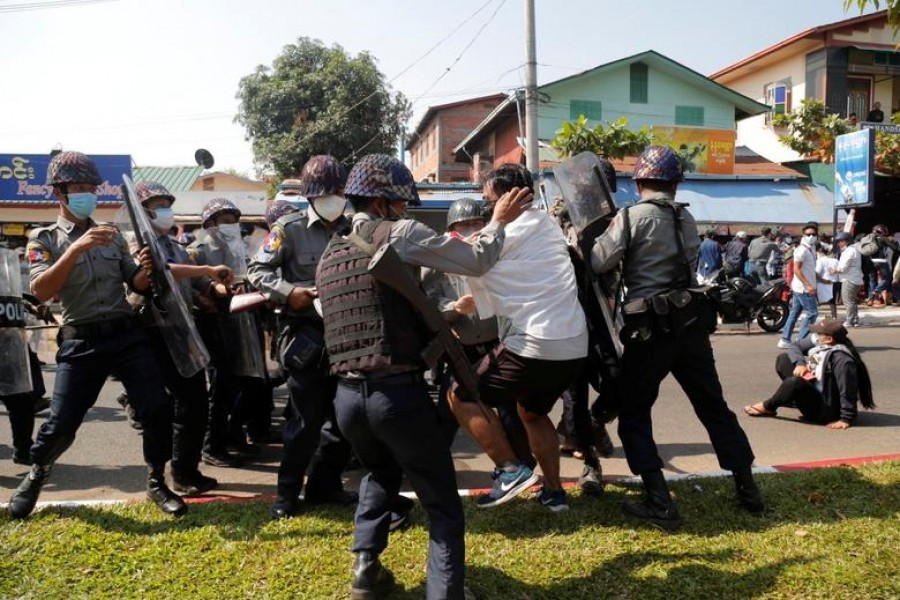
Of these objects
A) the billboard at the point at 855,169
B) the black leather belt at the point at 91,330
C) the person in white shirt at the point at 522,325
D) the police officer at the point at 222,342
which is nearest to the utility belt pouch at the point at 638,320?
the person in white shirt at the point at 522,325

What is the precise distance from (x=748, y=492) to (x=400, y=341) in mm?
2285

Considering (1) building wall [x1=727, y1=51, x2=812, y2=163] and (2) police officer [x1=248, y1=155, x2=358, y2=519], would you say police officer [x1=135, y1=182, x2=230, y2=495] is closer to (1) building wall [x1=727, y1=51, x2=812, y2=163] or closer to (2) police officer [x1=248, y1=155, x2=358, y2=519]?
(2) police officer [x1=248, y1=155, x2=358, y2=519]

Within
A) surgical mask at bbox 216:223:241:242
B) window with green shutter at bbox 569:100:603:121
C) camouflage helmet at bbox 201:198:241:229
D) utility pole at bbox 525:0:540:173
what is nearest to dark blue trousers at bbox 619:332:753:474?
surgical mask at bbox 216:223:241:242

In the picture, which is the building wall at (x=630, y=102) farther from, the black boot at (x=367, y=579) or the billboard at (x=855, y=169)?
the black boot at (x=367, y=579)

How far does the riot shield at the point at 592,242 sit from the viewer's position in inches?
161

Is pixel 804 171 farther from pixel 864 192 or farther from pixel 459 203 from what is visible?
pixel 459 203

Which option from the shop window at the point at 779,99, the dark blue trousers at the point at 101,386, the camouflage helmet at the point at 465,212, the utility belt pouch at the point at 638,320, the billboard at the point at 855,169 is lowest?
the dark blue trousers at the point at 101,386

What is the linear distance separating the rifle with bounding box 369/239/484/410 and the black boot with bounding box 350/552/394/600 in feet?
2.86

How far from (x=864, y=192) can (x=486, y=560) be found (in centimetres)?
1584

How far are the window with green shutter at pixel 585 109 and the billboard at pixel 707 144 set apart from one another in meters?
2.32

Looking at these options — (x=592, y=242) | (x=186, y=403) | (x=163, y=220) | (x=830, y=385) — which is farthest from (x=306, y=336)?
(x=830, y=385)

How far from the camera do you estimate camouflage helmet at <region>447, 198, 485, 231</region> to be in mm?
4691

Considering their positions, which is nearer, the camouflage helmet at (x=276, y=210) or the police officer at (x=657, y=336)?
the police officer at (x=657, y=336)

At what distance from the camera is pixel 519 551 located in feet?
11.5
